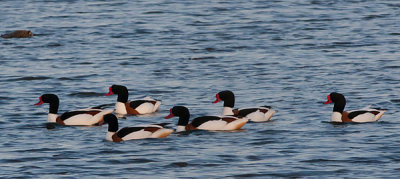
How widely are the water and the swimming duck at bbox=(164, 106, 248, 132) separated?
20 cm

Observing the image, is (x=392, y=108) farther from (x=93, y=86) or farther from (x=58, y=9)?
(x=58, y=9)

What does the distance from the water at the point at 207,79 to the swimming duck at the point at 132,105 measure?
35 cm

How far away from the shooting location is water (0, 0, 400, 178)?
1789 cm

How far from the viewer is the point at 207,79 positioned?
2883 centimetres

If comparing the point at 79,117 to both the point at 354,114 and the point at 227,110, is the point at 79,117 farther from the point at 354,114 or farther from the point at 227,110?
the point at 354,114

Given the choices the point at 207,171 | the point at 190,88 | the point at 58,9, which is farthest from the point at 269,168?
the point at 58,9

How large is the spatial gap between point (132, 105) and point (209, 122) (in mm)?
3401

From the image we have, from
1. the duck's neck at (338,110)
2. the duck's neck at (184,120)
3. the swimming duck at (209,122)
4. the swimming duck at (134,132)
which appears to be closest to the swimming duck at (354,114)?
the duck's neck at (338,110)

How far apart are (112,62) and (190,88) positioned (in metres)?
6.50

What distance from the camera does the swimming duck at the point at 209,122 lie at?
20.8 metres

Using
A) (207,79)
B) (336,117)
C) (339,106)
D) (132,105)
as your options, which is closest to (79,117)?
(132,105)

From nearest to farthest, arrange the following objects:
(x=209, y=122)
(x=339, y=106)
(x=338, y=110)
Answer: (x=209, y=122)
(x=338, y=110)
(x=339, y=106)

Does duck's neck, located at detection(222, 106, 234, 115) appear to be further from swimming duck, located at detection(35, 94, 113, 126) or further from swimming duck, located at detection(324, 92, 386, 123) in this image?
swimming duck, located at detection(35, 94, 113, 126)

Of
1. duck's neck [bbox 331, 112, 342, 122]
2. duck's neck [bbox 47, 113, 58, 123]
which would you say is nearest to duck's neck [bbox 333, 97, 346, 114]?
duck's neck [bbox 331, 112, 342, 122]
